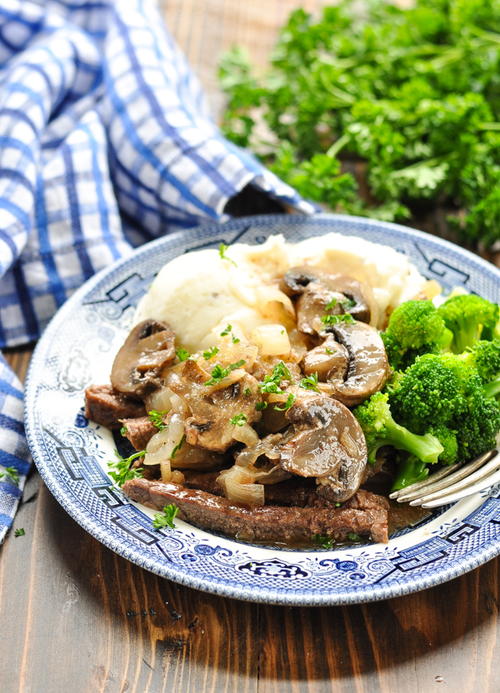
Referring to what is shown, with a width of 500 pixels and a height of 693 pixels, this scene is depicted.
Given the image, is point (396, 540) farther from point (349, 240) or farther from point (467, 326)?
point (349, 240)

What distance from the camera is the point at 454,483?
4027mm

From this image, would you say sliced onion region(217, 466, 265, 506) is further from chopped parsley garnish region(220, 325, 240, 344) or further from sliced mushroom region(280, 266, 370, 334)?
sliced mushroom region(280, 266, 370, 334)

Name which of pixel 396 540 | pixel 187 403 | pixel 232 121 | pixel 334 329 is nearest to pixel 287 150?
pixel 232 121

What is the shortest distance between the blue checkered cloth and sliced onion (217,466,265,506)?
2312mm

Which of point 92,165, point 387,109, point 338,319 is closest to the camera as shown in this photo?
point 338,319

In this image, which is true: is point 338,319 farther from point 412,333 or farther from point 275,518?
point 275,518

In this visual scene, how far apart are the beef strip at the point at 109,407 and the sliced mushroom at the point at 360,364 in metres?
1.18

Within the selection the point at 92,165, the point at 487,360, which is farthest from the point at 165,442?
the point at 92,165

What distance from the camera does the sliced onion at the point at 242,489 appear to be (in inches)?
155

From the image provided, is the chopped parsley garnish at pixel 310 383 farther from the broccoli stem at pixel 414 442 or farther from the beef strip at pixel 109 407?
the beef strip at pixel 109 407

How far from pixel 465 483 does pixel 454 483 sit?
8cm

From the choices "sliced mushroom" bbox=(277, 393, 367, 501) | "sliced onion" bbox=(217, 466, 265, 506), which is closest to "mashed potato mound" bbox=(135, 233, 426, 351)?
"sliced mushroom" bbox=(277, 393, 367, 501)

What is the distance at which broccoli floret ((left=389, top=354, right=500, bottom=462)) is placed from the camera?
4.06 meters

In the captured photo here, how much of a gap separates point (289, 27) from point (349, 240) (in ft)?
11.0
